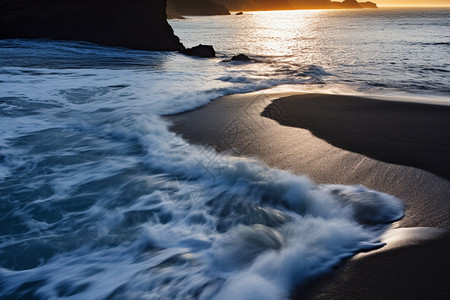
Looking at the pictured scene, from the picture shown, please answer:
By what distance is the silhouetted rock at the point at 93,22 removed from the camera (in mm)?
19516

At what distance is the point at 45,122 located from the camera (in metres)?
5.31

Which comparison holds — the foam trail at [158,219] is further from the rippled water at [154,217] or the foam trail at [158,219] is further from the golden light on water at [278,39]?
the golden light on water at [278,39]

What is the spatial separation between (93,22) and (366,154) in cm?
2113

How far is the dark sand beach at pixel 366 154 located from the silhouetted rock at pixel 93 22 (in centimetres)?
1505

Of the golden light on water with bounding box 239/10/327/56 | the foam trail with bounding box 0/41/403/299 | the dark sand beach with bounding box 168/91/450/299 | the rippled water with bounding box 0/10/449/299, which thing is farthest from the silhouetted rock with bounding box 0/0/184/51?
the foam trail with bounding box 0/41/403/299

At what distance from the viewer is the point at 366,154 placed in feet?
12.1

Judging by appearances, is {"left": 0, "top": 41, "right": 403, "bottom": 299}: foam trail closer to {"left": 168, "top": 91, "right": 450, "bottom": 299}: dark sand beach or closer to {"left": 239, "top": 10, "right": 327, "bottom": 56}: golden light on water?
{"left": 168, "top": 91, "right": 450, "bottom": 299}: dark sand beach

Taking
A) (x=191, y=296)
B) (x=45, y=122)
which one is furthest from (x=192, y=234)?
(x=45, y=122)

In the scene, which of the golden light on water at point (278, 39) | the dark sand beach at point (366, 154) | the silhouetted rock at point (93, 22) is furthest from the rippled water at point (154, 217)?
the silhouetted rock at point (93, 22)

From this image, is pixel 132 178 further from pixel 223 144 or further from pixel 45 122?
pixel 45 122

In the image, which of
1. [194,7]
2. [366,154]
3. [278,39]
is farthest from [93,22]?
[194,7]

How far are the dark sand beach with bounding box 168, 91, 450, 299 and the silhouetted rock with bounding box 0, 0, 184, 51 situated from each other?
1505cm

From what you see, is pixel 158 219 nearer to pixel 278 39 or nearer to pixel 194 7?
pixel 278 39

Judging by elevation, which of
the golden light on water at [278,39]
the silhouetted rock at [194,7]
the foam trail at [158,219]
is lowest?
the foam trail at [158,219]
